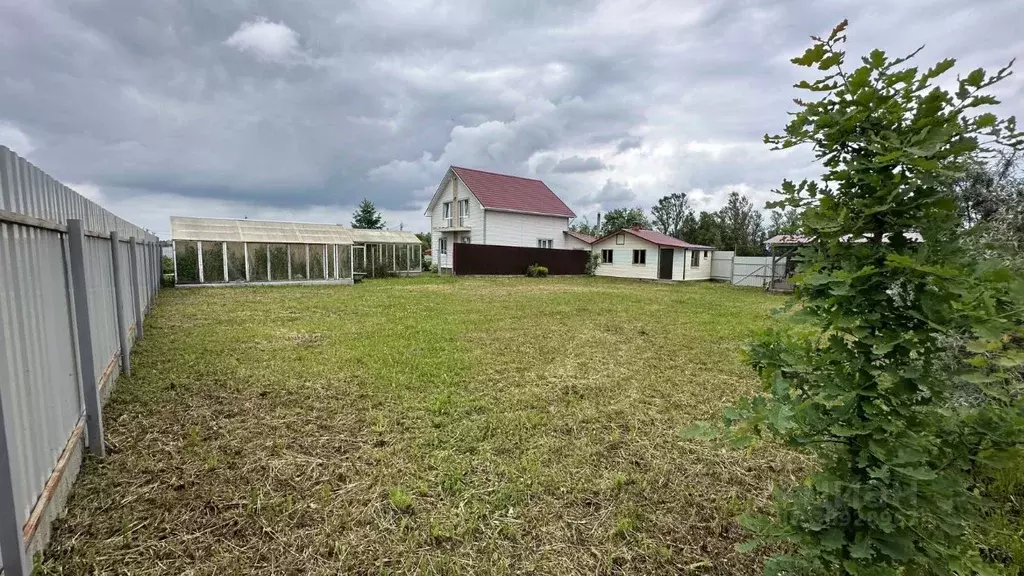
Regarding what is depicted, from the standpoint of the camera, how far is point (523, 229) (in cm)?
2550

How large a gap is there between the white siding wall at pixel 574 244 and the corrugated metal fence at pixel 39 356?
24962mm

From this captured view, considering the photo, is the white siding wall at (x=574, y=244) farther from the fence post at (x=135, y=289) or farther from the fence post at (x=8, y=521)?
the fence post at (x=8, y=521)

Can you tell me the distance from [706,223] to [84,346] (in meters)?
40.0

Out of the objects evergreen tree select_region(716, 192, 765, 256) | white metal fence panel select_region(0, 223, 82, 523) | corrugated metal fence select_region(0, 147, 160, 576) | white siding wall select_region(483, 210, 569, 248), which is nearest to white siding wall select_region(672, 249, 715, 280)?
white siding wall select_region(483, 210, 569, 248)

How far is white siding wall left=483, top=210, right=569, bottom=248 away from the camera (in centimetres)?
2412

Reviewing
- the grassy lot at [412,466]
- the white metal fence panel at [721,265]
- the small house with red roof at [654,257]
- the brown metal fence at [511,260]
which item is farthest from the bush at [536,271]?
the grassy lot at [412,466]

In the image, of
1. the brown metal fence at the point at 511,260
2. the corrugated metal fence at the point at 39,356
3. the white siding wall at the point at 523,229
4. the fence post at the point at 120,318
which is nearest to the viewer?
the corrugated metal fence at the point at 39,356

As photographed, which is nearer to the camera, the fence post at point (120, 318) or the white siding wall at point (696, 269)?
the fence post at point (120, 318)

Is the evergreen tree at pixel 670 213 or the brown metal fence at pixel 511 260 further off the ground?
the evergreen tree at pixel 670 213

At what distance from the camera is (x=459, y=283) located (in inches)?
717

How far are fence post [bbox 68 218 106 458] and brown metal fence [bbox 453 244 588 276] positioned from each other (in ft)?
60.6

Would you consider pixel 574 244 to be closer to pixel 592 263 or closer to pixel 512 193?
pixel 592 263

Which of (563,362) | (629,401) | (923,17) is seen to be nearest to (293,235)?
(563,362)

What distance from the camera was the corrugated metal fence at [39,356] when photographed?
1.86m
